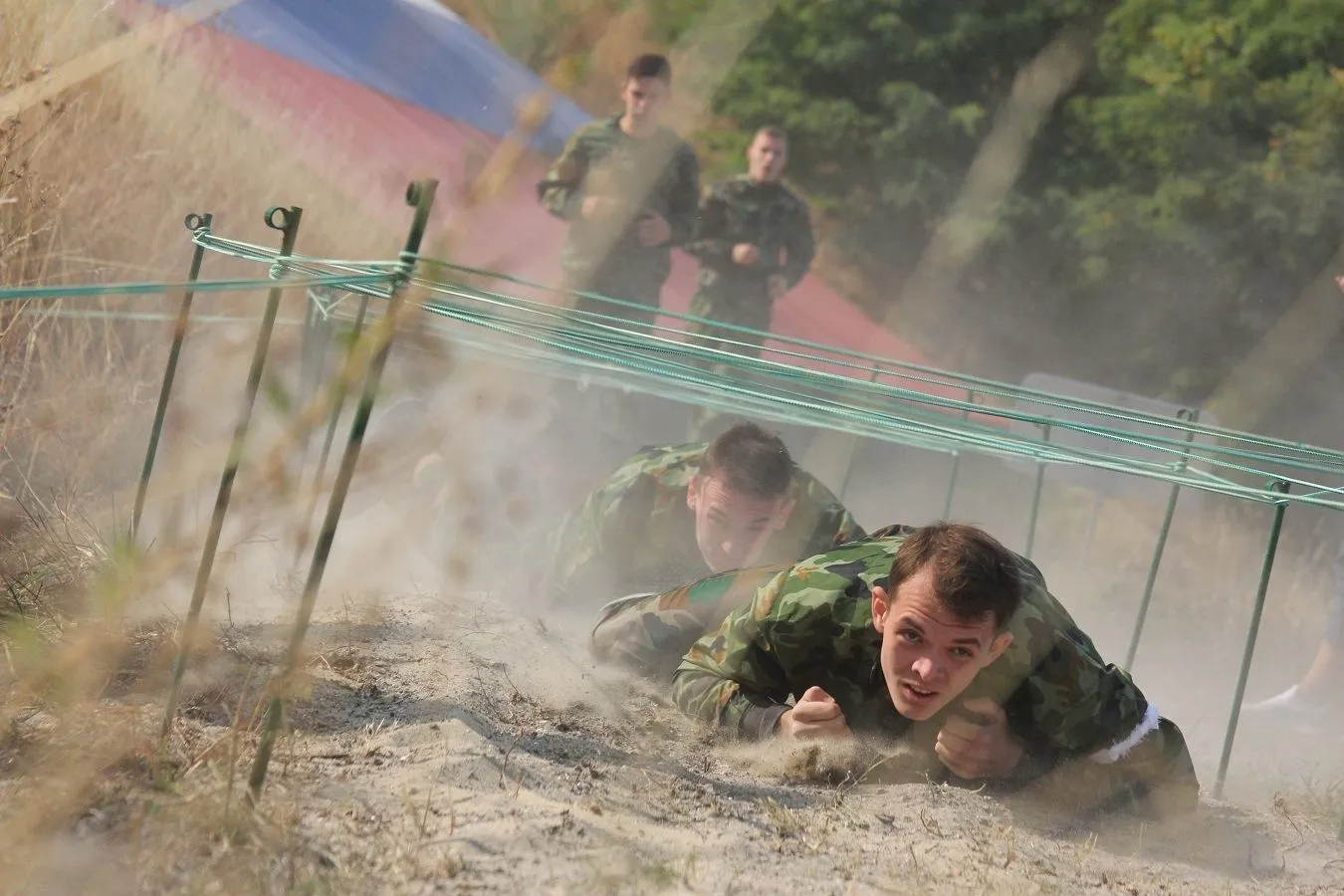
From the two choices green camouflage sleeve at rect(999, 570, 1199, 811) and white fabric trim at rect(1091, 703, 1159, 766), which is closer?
green camouflage sleeve at rect(999, 570, 1199, 811)

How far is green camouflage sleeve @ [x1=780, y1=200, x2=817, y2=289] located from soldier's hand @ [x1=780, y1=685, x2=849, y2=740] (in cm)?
493

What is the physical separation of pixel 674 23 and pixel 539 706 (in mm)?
1895

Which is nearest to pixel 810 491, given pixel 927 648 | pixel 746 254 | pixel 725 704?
pixel 725 704

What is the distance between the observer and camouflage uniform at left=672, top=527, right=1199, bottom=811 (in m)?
3.49

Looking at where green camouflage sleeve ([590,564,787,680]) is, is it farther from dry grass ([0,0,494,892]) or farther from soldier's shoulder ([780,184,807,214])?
soldier's shoulder ([780,184,807,214])

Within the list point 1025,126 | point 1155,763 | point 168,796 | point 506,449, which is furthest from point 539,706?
point 1025,126

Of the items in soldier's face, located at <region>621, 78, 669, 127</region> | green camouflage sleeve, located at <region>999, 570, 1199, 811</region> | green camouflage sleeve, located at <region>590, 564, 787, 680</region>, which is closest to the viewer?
green camouflage sleeve, located at <region>999, 570, 1199, 811</region>

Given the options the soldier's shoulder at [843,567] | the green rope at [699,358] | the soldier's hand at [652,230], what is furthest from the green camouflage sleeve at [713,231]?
the soldier's shoulder at [843,567]

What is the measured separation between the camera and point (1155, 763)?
3.62 m

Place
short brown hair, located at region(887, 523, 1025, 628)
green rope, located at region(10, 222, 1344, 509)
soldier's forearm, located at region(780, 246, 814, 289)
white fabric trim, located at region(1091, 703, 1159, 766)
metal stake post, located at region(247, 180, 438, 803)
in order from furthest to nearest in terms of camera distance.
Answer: soldier's forearm, located at region(780, 246, 814, 289), white fabric trim, located at region(1091, 703, 1159, 766), short brown hair, located at region(887, 523, 1025, 628), green rope, located at region(10, 222, 1344, 509), metal stake post, located at region(247, 180, 438, 803)

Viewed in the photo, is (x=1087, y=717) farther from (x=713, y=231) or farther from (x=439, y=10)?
(x=713, y=231)

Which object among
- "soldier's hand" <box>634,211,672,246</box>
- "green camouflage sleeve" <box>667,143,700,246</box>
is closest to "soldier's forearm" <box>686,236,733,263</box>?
"green camouflage sleeve" <box>667,143,700,246</box>

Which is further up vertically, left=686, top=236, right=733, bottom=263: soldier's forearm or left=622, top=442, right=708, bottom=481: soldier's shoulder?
left=686, top=236, right=733, bottom=263: soldier's forearm

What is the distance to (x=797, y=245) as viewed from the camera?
27.0 ft
